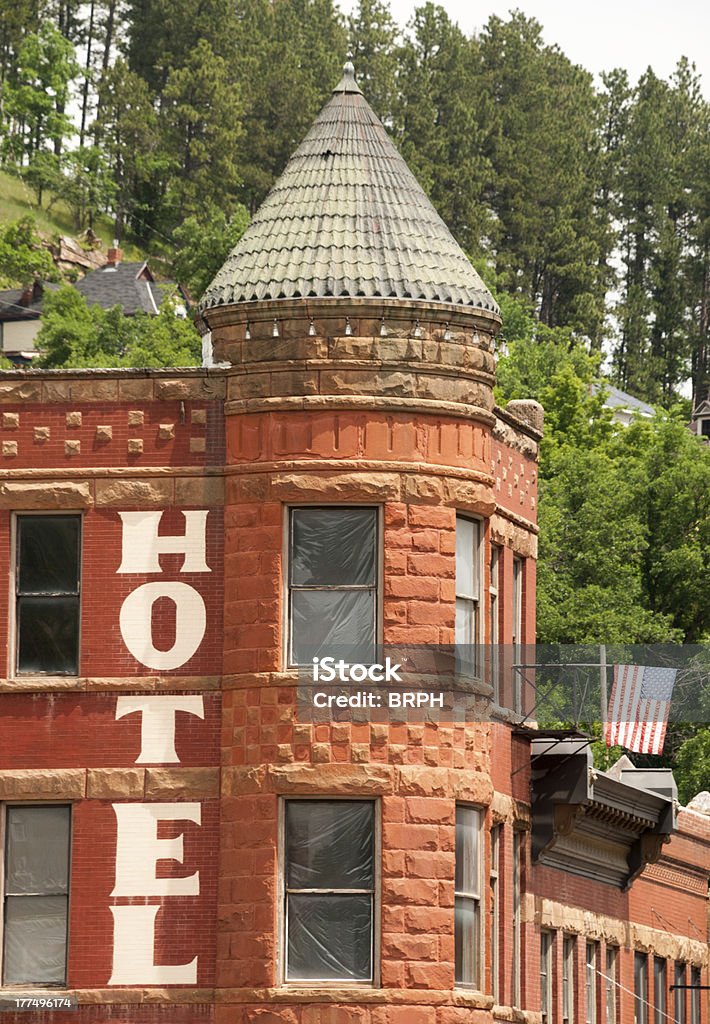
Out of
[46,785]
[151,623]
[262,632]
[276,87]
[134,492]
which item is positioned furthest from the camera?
[276,87]

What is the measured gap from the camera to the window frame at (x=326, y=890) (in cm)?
2794

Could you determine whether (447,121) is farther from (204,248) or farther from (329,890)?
(329,890)

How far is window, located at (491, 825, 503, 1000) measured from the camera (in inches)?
1282

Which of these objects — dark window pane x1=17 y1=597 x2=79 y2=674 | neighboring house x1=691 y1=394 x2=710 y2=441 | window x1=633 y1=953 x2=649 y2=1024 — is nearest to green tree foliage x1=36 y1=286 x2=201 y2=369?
neighboring house x1=691 y1=394 x2=710 y2=441

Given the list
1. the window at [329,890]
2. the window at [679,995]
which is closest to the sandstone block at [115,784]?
the window at [329,890]

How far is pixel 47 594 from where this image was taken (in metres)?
29.9

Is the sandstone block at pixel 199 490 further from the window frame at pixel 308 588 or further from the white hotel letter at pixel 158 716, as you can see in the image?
the white hotel letter at pixel 158 716

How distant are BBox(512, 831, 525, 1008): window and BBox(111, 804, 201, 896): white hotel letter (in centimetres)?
685

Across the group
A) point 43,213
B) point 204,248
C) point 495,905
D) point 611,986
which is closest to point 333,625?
point 495,905

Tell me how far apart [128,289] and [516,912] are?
87.6 meters

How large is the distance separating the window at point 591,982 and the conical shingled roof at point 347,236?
42.7 ft

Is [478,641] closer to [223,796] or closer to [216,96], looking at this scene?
[223,796]

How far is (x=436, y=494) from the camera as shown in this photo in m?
29.2

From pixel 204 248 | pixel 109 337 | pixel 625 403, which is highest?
pixel 204 248
